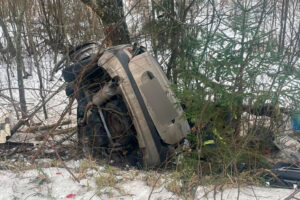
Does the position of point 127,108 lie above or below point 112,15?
below

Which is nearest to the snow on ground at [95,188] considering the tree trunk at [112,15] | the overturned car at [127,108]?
the overturned car at [127,108]

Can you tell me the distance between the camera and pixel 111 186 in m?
2.94

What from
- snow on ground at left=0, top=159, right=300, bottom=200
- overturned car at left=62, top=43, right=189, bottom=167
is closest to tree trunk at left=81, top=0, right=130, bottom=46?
overturned car at left=62, top=43, right=189, bottom=167

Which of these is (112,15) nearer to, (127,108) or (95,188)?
(127,108)

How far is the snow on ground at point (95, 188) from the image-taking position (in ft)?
9.12

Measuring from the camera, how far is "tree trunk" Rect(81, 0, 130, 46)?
17.6 feet

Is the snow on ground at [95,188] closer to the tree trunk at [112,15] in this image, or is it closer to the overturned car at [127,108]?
the overturned car at [127,108]

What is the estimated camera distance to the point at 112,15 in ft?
17.9

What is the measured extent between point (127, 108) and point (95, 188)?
1414 mm

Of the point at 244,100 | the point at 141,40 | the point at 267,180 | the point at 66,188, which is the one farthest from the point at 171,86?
the point at 141,40

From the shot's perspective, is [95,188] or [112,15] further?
[112,15]

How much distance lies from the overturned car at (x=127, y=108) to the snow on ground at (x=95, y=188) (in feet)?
3.00

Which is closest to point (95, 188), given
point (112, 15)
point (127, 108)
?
point (127, 108)

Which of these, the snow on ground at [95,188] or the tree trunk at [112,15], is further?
the tree trunk at [112,15]
